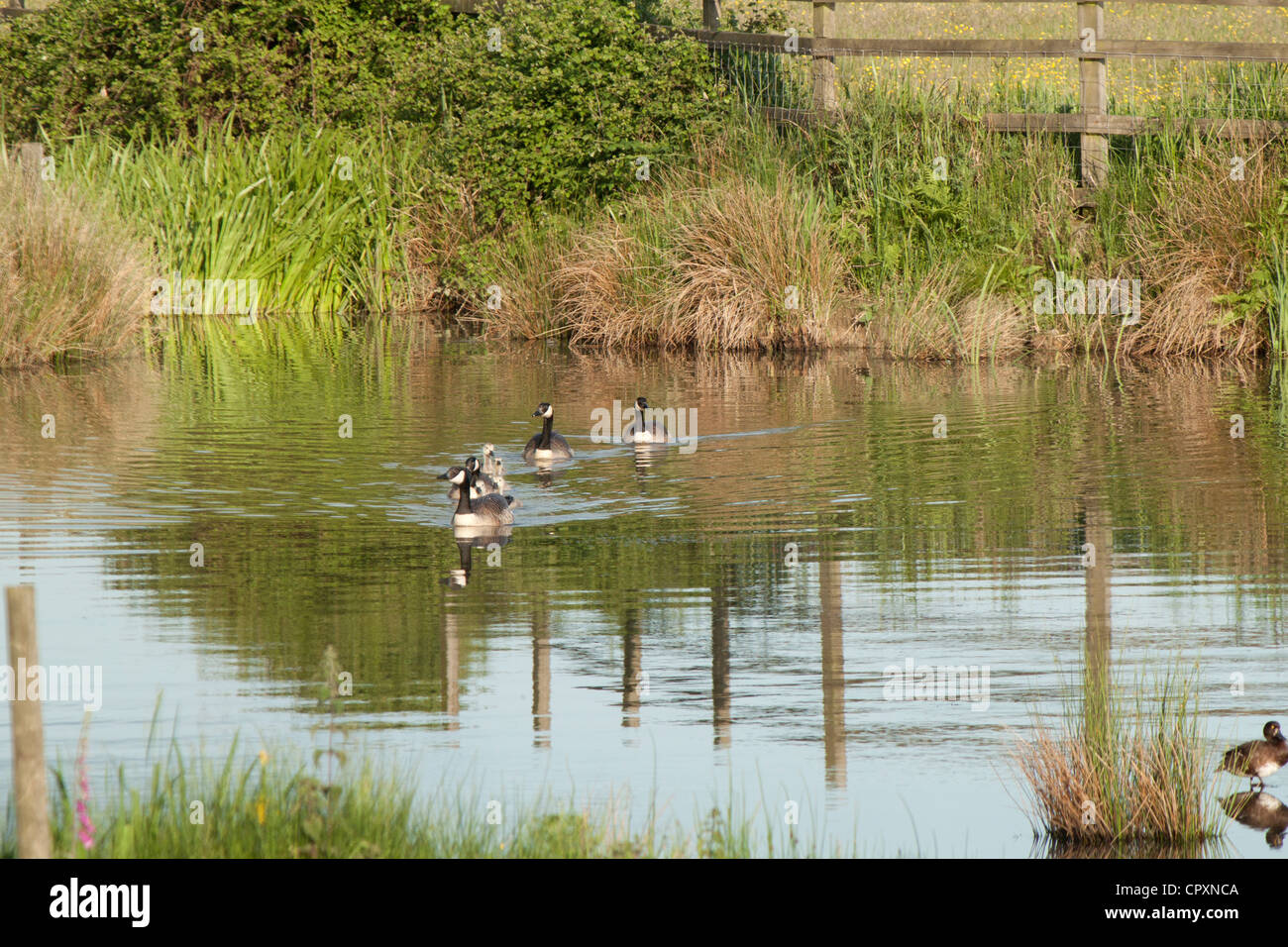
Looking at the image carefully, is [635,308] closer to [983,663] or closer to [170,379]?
[170,379]

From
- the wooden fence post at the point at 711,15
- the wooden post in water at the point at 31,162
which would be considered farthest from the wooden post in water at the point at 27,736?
the wooden fence post at the point at 711,15

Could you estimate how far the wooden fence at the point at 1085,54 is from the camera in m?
18.9

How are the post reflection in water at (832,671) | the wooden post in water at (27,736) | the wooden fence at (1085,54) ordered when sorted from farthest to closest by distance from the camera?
the wooden fence at (1085,54), the post reflection in water at (832,671), the wooden post in water at (27,736)

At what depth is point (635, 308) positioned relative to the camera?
20938 mm

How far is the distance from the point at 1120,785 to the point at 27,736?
360 cm

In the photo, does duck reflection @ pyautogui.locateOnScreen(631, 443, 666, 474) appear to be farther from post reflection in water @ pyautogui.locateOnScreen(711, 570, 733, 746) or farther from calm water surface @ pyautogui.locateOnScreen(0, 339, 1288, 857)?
post reflection in water @ pyautogui.locateOnScreen(711, 570, 733, 746)

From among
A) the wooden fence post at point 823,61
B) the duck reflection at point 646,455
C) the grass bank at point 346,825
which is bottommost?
the grass bank at point 346,825

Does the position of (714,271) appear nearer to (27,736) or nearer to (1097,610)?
(1097,610)

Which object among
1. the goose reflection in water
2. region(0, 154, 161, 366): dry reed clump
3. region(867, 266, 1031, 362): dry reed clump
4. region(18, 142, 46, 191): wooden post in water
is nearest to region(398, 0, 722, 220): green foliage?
region(867, 266, 1031, 362): dry reed clump

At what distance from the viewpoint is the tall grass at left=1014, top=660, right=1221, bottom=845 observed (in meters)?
6.09

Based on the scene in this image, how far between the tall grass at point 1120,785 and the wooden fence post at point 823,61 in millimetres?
15776

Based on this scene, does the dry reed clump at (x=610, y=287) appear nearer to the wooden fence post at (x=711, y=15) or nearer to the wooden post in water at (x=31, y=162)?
the wooden fence post at (x=711, y=15)

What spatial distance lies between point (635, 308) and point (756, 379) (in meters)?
3.22
